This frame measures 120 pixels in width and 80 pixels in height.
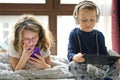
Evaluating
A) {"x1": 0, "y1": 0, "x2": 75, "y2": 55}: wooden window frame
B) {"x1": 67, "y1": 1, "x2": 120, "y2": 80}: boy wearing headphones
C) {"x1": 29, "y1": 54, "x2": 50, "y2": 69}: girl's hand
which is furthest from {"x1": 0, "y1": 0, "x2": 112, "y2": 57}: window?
{"x1": 29, "y1": 54, "x2": 50, "y2": 69}: girl's hand

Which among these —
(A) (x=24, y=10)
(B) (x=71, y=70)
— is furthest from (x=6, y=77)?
(A) (x=24, y=10)

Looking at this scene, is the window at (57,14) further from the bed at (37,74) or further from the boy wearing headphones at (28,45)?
→ the bed at (37,74)

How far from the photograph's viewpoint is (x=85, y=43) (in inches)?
66.0

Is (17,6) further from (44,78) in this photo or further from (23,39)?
(44,78)

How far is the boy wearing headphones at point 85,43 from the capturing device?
1.49 metres

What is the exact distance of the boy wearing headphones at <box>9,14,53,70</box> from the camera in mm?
1528

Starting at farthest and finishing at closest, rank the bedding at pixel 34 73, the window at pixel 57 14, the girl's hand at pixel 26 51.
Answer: the window at pixel 57 14
the girl's hand at pixel 26 51
the bedding at pixel 34 73

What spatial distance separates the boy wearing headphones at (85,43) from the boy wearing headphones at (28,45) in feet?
0.55

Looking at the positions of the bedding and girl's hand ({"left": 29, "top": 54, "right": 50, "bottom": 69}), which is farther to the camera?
girl's hand ({"left": 29, "top": 54, "right": 50, "bottom": 69})

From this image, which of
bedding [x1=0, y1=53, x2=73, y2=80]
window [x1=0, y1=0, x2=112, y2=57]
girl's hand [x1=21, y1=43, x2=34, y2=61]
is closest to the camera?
bedding [x1=0, y1=53, x2=73, y2=80]

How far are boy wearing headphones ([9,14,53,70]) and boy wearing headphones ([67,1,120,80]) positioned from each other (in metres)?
0.17

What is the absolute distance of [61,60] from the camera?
5.77ft

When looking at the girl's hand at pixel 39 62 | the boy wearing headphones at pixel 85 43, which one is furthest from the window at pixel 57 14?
the girl's hand at pixel 39 62

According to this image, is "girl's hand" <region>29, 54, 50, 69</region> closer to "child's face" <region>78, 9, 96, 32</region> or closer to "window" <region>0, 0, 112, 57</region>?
"child's face" <region>78, 9, 96, 32</region>
